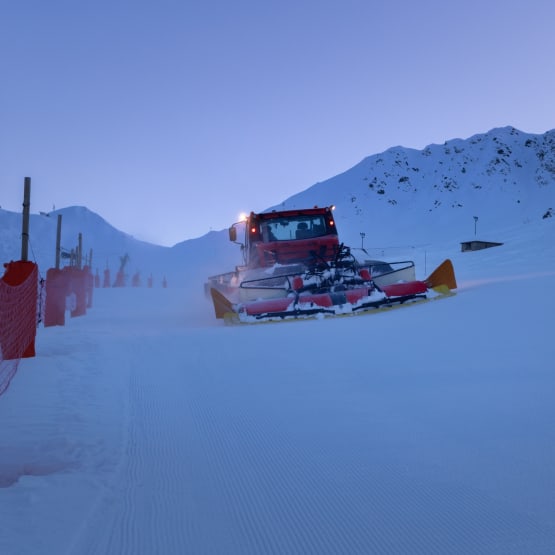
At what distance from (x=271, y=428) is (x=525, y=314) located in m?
5.55

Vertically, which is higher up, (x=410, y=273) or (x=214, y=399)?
(x=410, y=273)

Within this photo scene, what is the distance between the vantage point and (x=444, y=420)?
3.34m

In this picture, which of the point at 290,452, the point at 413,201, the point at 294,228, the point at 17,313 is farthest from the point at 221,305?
the point at 413,201

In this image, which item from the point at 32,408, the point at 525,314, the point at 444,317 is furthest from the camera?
the point at 444,317

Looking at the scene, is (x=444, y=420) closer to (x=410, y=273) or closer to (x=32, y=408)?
(x=32, y=408)

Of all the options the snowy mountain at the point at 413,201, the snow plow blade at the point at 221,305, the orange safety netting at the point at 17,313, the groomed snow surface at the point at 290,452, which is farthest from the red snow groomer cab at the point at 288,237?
the snowy mountain at the point at 413,201

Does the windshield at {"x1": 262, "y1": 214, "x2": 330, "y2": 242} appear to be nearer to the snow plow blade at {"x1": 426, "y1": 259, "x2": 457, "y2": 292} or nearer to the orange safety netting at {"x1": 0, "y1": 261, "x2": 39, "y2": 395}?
the snow plow blade at {"x1": 426, "y1": 259, "x2": 457, "y2": 292}

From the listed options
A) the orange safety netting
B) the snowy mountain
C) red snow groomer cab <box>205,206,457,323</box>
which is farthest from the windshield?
the snowy mountain

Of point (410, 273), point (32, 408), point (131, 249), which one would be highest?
point (131, 249)

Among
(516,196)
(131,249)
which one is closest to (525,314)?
(516,196)

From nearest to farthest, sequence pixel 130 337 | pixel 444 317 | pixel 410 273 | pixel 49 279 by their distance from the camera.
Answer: pixel 444 317
pixel 130 337
pixel 410 273
pixel 49 279

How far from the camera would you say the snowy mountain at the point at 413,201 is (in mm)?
112875

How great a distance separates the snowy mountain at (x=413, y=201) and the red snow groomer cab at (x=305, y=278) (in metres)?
80.3

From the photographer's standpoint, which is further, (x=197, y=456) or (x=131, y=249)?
(x=131, y=249)
